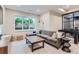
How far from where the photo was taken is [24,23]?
281 inches

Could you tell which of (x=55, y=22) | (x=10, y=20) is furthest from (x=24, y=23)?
(x=55, y=22)

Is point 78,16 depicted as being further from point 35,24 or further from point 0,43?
point 0,43

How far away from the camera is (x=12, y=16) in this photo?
627 cm

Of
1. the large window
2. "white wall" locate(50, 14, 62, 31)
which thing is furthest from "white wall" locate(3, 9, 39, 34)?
"white wall" locate(50, 14, 62, 31)

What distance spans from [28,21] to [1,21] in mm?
2909

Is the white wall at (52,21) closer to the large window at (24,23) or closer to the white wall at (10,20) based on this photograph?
the large window at (24,23)

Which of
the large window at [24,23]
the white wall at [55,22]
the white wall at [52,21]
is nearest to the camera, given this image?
the white wall at [52,21]

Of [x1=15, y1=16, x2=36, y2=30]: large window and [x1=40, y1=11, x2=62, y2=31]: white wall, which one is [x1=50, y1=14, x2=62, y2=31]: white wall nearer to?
[x1=40, y1=11, x2=62, y2=31]: white wall

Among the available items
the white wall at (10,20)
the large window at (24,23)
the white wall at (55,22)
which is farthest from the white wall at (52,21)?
the white wall at (10,20)

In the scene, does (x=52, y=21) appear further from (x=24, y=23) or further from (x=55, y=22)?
(x=24, y=23)

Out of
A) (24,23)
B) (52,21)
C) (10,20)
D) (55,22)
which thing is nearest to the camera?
(10,20)

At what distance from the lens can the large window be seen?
6741 millimetres

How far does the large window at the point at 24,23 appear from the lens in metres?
6.74
